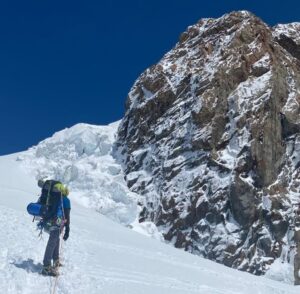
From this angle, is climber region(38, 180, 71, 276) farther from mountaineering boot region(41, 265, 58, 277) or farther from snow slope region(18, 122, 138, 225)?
snow slope region(18, 122, 138, 225)

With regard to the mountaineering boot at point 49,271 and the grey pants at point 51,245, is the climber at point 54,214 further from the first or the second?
the mountaineering boot at point 49,271

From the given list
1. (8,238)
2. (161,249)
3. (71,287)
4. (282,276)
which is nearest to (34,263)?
(71,287)

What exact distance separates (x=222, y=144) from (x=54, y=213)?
142 ft

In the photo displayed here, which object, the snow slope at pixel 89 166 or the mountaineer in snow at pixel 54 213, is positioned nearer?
the mountaineer in snow at pixel 54 213

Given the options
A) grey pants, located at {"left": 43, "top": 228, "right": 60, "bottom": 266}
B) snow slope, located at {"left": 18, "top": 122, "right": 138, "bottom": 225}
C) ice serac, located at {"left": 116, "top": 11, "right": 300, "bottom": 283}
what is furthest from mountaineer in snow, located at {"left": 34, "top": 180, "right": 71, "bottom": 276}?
ice serac, located at {"left": 116, "top": 11, "right": 300, "bottom": 283}

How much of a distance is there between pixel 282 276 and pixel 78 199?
19.0 metres

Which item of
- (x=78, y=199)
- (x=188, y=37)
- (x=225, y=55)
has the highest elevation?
(x=188, y=37)

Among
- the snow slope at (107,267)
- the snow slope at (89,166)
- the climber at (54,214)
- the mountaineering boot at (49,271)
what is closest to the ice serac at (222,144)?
the snow slope at (89,166)

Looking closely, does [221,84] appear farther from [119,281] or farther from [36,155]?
[119,281]

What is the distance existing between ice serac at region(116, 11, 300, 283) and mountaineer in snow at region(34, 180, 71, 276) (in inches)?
1402

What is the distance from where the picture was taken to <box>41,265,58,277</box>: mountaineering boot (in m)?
10.7

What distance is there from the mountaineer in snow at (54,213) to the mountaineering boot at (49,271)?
146mm

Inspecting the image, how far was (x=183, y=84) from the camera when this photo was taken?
196ft

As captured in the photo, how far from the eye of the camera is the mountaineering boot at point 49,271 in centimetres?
1066
